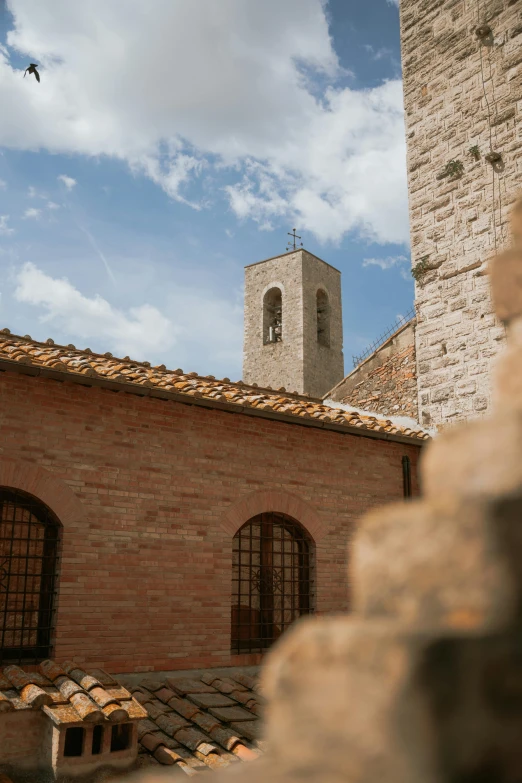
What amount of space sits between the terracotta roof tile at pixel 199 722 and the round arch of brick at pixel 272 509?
158 centimetres

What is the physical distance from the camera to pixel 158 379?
7.86 metres

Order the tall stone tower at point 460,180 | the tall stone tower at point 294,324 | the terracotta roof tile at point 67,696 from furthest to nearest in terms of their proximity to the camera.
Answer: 1. the tall stone tower at point 294,324
2. the tall stone tower at point 460,180
3. the terracotta roof tile at point 67,696

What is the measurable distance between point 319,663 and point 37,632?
241 inches

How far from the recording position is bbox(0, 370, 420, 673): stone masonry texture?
6367 millimetres

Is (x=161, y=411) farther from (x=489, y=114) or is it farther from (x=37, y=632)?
(x=489, y=114)

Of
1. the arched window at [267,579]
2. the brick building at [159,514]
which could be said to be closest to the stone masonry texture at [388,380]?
the brick building at [159,514]

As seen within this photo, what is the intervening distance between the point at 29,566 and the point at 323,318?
19.4 m

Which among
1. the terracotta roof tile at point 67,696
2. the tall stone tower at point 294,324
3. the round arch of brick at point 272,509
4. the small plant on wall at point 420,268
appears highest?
the tall stone tower at point 294,324

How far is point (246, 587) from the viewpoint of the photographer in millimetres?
7773

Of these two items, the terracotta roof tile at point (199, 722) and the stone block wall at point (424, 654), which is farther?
the terracotta roof tile at point (199, 722)

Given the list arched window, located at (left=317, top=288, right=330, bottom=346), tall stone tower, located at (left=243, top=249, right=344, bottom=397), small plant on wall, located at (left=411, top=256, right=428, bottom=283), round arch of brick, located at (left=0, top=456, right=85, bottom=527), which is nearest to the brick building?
round arch of brick, located at (left=0, top=456, right=85, bottom=527)

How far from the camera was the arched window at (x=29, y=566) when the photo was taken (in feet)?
20.0

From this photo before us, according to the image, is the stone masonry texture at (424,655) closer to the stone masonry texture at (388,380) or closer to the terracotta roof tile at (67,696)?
the terracotta roof tile at (67,696)

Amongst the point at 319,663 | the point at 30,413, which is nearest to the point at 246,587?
the point at 30,413
